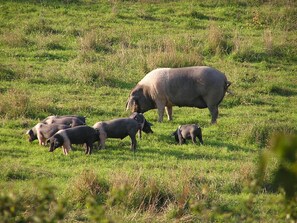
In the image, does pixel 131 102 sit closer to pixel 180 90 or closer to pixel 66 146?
pixel 180 90

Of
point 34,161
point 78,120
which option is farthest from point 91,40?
point 34,161

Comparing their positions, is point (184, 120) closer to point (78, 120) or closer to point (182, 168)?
point (78, 120)

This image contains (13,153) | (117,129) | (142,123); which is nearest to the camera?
(13,153)

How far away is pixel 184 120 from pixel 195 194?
5.84 m

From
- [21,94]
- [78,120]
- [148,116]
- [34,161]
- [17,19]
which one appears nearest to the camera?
[34,161]

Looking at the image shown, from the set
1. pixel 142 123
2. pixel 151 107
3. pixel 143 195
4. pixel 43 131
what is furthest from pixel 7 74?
pixel 143 195

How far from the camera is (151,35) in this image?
2188cm

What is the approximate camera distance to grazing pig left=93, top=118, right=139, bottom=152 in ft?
40.2

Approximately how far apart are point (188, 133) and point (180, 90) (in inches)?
93.8

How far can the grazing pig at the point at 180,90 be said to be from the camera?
14.7 metres

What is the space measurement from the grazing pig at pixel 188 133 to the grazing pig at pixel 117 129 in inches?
38.1

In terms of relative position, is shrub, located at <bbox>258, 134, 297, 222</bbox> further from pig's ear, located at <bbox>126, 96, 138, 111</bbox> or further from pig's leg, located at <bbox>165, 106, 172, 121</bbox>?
pig's ear, located at <bbox>126, 96, 138, 111</bbox>

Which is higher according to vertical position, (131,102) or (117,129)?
(117,129)

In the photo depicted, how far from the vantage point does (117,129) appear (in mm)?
12359
